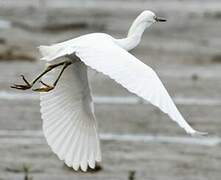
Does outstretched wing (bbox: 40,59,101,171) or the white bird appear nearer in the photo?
the white bird

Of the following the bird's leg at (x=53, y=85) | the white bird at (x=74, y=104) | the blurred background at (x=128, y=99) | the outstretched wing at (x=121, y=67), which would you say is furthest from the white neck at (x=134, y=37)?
the blurred background at (x=128, y=99)

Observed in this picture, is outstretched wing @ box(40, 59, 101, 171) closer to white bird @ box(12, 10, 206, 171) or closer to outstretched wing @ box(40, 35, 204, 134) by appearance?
white bird @ box(12, 10, 206, 171)

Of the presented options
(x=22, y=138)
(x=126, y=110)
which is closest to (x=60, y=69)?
(x=22, y=138)

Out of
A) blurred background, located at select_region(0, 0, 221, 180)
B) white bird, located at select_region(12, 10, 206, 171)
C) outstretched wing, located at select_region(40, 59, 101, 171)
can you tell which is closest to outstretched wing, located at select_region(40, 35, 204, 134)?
white bird, located at select_region(12, 10, 206, 171)

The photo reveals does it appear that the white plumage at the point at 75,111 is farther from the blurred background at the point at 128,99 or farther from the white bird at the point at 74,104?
the blurred background at the point at 128,99

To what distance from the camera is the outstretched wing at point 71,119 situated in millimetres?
8625

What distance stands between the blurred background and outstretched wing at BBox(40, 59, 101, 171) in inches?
51.7

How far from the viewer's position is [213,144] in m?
12.6

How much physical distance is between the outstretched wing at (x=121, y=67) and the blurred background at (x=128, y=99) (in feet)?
6.91

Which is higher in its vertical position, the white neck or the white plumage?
the white neck

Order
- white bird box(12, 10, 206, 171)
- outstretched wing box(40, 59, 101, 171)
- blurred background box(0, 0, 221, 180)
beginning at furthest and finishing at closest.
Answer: blurred background box(0, 0, 221, 180), outstretched wing box(40, 59, 101, 171), white bird box(12, 10, 206, 171)

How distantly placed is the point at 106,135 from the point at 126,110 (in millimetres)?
1431

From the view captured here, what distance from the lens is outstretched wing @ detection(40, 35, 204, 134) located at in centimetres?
683

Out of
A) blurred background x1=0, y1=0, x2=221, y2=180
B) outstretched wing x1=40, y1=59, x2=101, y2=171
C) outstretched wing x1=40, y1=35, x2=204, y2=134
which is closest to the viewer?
outstretched wing x1=40, y1=35, x2=204, y2=134
